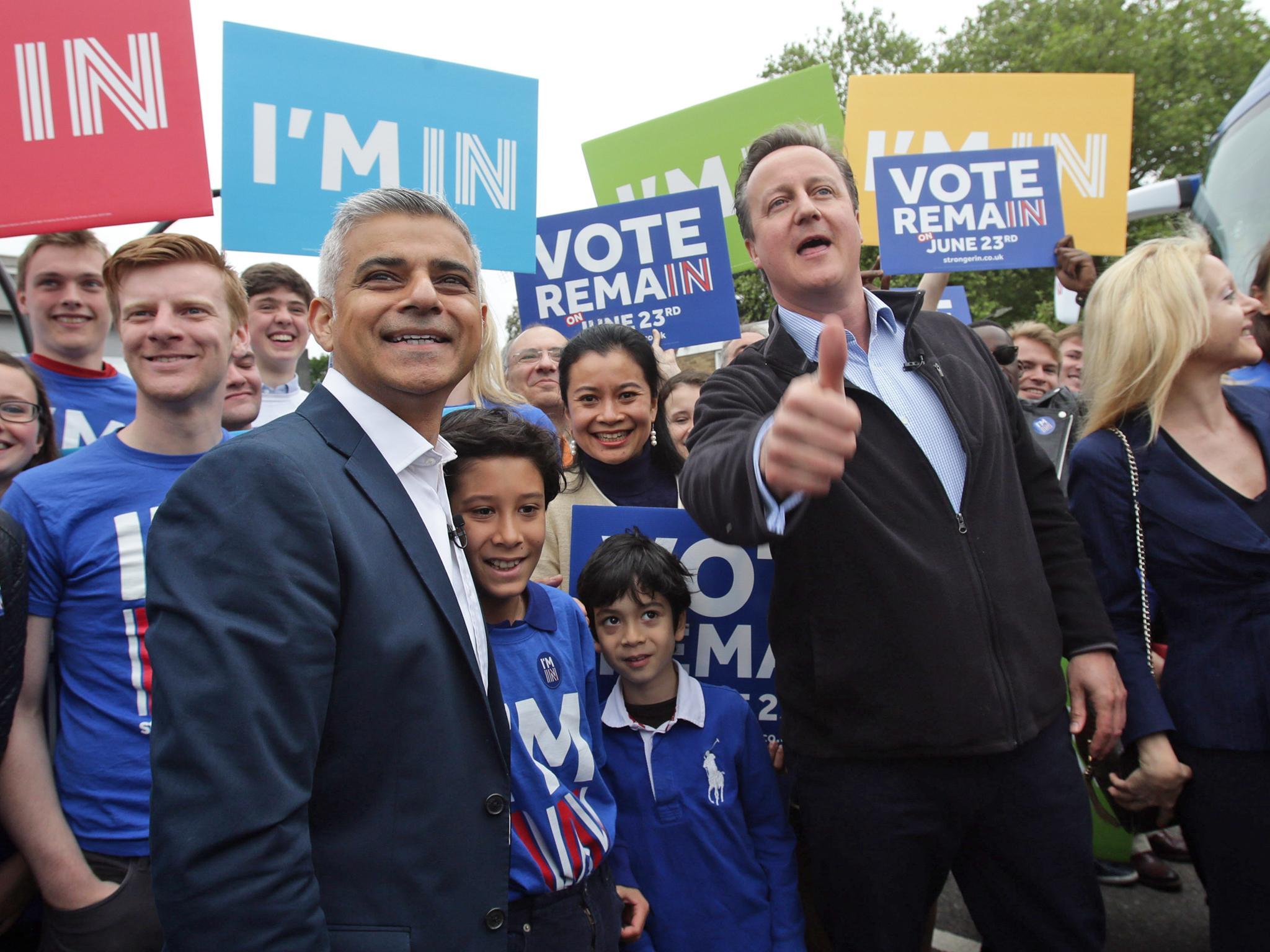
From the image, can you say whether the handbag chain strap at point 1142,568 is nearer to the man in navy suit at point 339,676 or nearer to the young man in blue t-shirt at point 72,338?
the man in navy suit at point 339,676

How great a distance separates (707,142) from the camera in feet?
16.9

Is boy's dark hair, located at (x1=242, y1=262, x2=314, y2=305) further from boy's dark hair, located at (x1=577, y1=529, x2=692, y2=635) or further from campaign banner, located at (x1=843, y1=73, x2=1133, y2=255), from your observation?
campaign banner, located at (x1=843, y1=73, x2=1133, y2=255)

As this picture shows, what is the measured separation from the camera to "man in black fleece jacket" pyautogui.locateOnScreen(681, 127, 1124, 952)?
1.80 m

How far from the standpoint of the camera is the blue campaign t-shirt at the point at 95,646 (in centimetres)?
187

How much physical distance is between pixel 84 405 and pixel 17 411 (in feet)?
2.24

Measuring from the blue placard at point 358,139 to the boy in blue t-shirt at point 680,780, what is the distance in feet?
5.64

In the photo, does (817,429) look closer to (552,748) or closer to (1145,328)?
(552,748)

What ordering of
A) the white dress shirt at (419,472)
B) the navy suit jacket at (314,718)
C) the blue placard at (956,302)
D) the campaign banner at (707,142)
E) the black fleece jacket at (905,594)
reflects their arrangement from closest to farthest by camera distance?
the navy suit jacket at (314,718), the white dress shirt at (419,472), the black fleece jacket at (905,594), the campaign banner at (707,142), the blue placard at (956,302)

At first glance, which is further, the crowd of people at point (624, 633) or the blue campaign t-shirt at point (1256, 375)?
the blue campaign t-shirt at point (1256, 375)

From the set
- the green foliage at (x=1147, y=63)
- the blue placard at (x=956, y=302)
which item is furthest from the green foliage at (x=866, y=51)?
the blue placard at (x=956, y=302)

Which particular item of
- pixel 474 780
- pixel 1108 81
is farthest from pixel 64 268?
pixel 1108 81

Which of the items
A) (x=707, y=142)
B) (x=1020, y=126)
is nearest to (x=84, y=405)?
(x=707, y=142)

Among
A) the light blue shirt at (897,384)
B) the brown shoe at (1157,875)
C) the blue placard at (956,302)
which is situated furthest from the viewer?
the blue placard at (956,302)

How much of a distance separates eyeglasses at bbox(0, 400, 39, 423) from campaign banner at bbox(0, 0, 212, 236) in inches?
39.1
